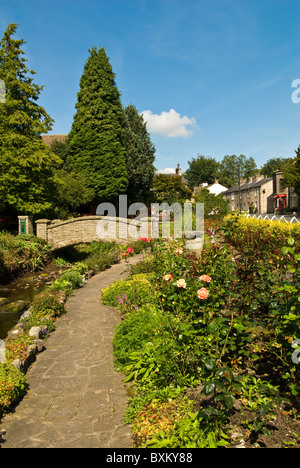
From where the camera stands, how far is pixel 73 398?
4312 millimetres

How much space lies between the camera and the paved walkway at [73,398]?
346 cm

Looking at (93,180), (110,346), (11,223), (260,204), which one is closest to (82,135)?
(93,180)

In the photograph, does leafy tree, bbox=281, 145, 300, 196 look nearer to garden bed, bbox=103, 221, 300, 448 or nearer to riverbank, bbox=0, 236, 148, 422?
riverbank, bbox=0, 236, 148, 422

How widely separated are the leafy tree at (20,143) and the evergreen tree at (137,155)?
10.9m

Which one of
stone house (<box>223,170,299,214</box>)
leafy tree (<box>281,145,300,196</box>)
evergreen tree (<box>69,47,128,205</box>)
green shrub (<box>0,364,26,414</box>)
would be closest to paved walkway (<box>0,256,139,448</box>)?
green shrub (<box>0,364,26,414</box>)

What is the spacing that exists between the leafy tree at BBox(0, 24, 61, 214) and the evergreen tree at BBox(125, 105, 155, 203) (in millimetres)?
10888

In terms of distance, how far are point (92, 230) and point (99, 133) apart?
1100 cm

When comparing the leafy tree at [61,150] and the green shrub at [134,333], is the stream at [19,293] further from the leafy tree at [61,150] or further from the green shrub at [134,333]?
the leafy tree at [61,150]

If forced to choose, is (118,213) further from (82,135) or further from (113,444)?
(113,444)

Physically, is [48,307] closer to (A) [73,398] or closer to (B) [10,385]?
(B) [10,385]

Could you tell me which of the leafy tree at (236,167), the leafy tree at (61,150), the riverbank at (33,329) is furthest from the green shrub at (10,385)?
the leafy tree at (236,167)

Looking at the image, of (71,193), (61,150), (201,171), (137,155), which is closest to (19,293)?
(71,193)

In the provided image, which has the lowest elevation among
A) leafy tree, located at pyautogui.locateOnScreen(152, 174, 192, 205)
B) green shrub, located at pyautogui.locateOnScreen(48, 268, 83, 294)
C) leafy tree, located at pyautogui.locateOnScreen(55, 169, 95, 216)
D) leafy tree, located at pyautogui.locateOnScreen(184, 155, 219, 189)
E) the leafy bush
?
green shrub, located at pyautogui.locateOnScreen(48, 268, 83, 294)

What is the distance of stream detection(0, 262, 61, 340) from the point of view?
8.35 m
